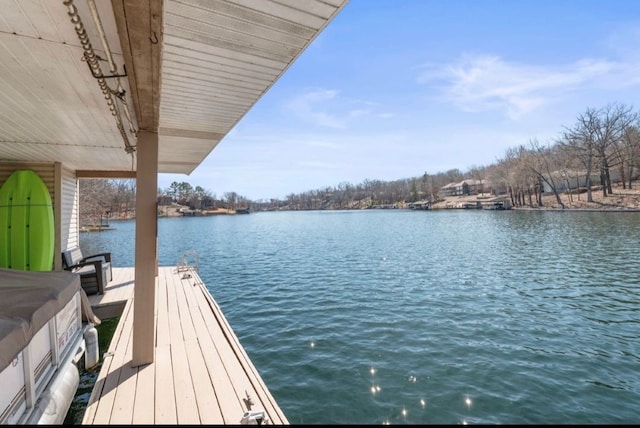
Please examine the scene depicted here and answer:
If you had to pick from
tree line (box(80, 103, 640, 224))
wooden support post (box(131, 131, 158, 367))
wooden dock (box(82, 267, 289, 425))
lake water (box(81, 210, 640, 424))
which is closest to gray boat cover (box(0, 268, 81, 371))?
wooden support post (box(131, 131, 158, 367))

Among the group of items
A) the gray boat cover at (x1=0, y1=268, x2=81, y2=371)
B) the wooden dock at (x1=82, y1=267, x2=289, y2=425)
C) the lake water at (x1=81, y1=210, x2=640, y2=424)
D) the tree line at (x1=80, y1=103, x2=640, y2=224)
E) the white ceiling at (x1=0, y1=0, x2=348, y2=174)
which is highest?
the tree line at (x1=80, y1=103, x2=640, y2=224)

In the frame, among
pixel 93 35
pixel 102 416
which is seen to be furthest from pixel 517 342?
pixel 93 35

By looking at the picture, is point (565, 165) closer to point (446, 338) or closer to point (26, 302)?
point (446, 338)

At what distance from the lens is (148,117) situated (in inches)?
96.3

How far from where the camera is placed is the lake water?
3189 millimetres

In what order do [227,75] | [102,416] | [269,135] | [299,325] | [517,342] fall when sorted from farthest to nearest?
[269,135] → [299,325] → [517,342] → [227,75] → [102,416]

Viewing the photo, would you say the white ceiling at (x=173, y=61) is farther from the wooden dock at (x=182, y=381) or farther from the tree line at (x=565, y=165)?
the tree line at (x=565, y=165)

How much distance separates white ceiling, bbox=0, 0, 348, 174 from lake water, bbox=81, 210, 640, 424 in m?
2.99

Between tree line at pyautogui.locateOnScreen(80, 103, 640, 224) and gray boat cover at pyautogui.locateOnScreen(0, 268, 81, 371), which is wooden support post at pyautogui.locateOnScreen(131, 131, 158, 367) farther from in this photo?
tree line at pyautogui.locateOnScreen(80, 103, 640, 224)

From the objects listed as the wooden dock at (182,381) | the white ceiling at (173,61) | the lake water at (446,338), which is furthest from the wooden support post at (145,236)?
the lake water at (446,338)

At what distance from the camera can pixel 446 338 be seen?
4699mm

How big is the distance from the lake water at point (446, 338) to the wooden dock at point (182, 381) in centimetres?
85

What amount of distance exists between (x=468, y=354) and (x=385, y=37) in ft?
20.3

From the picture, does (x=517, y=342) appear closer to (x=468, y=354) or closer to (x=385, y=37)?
(x=468, y=354)
